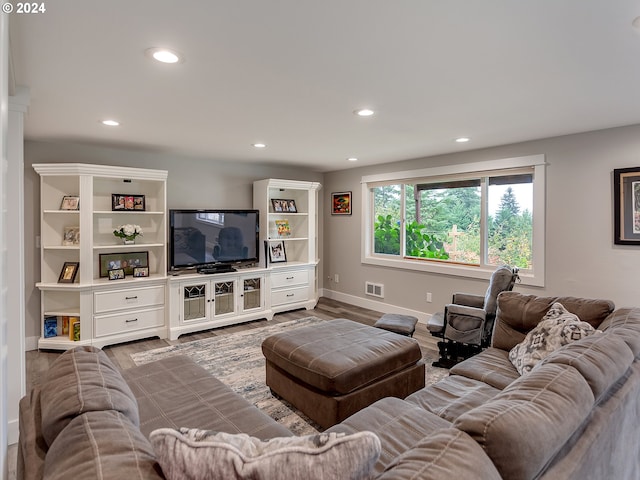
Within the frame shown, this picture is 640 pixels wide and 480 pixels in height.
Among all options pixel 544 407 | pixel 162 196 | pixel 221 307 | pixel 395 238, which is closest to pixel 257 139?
pixel 162 196

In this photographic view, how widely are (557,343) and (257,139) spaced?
314 centimetres

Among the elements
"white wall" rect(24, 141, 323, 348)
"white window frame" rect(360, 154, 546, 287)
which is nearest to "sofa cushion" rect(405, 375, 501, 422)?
"white window frame" rect(360, 154, 546, 287)

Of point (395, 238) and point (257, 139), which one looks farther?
point (395, 238)

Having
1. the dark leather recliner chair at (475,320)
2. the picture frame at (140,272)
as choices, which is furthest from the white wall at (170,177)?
the dark leather recliner chair at (475,320)

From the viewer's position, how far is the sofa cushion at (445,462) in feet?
2.73

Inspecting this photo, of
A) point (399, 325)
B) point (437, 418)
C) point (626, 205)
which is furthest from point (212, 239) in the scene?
point (626, 205)

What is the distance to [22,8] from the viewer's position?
1441 millimetres

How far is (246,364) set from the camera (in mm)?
3545

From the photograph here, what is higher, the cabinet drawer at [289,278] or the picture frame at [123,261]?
the picture frame at [123,261]

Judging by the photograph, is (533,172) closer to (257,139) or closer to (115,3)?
(257,139)

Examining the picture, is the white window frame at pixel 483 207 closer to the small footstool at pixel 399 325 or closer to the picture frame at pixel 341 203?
the picture frame at pixel 341 203

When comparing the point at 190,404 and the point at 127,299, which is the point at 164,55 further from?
the point at 127,299

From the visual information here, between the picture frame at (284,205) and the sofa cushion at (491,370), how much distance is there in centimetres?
382

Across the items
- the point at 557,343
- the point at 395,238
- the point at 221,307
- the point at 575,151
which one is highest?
the point at 575,151
